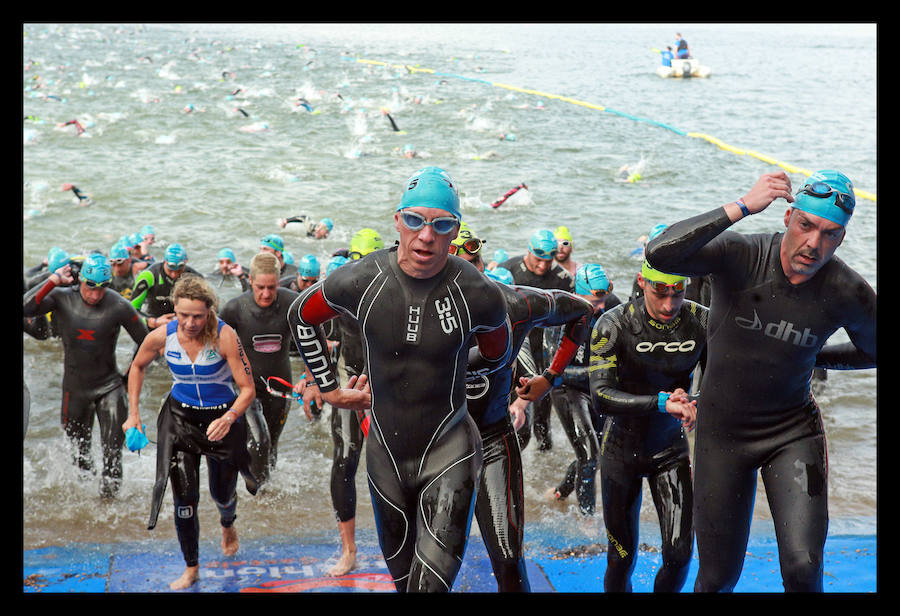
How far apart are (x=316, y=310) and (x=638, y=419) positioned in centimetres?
203

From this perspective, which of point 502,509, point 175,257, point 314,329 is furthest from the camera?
point 175,257

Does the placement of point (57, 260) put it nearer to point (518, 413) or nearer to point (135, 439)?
point (135, 439)

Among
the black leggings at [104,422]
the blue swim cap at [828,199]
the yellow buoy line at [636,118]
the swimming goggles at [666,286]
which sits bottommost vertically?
the black leggings at [104,422]

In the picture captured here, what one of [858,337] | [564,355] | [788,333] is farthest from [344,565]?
Result: [858,337]

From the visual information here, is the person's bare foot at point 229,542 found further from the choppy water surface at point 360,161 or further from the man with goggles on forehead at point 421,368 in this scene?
the man with goggles on forehead at point 421,368

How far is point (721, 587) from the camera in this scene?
181 inches

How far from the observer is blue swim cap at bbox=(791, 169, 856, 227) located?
408 cm

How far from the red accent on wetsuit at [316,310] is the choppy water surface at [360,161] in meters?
3.57

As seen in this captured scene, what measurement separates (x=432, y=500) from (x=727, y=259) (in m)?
1.79

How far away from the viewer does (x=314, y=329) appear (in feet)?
15.3

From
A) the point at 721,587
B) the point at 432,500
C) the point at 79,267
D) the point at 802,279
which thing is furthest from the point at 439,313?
the point at 79,267

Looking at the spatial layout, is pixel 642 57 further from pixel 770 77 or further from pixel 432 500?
pixel 432 500

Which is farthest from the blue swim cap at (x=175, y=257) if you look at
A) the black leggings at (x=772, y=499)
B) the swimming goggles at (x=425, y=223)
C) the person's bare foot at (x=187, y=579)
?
the black leggings at (x=772, y=499)

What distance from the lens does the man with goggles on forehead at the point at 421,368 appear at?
4.16 meters
